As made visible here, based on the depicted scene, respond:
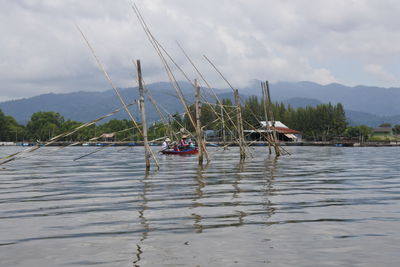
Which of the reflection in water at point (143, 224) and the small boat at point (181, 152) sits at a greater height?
the small boat at point (181, 152)

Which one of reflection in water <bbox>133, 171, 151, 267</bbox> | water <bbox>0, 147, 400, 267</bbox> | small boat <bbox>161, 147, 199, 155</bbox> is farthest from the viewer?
small boat <bbox>161, 147, 199, 155</bbox>

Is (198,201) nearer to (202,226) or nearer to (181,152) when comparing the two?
(202,226)

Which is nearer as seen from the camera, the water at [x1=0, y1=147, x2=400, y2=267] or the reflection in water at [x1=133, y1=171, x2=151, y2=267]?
the water at [x1=0, y1=147, x2=400, y2=267]

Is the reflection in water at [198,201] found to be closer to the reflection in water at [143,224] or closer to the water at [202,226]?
the water at [202,226]

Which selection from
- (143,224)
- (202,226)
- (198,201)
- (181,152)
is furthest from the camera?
(181,152)

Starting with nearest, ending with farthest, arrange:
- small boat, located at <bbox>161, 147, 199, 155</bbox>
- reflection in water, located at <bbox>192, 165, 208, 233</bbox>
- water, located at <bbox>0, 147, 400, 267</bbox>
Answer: water, located at <bbox>0, 147, 400, 267</bbox>, reflection in water, located at <bbox>192, 165, 208, 233</bbox>, small boat, located at <bbox>161, 147, 199, 155</bbox>

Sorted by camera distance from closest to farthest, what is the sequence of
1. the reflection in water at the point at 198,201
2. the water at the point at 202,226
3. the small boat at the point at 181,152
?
1. the water at the point at 202,226
2. the reflection in water at the point at 198,201
3. the small boat at the point at 181,152

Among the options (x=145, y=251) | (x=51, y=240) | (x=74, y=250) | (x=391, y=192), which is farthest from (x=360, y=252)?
(x=391, y=192)

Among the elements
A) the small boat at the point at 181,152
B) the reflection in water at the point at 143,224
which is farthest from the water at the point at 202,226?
the small boat at the point at 181,152

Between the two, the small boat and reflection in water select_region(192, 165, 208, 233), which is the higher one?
the small boat

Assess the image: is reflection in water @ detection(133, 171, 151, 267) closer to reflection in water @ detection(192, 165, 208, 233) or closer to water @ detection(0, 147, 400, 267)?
water @ detection(0, 147, 400, 267)

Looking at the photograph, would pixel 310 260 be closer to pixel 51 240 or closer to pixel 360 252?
pixel 360 252

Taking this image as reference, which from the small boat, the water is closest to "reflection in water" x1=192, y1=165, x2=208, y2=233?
the water

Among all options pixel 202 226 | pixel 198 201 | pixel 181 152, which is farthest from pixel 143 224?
pixel 181 152
